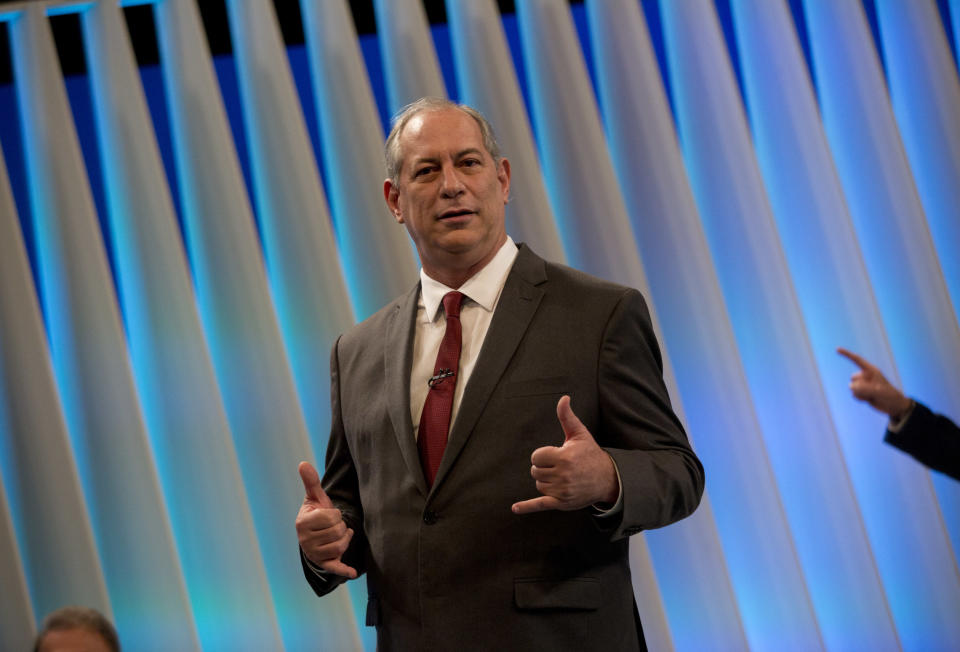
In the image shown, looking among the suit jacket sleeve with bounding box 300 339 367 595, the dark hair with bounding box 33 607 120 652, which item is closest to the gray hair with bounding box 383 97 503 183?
the suit jacket sleeve with bounding box 300 339 367 595

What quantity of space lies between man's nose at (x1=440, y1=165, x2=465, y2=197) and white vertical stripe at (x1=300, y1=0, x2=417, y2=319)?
1092 millimetres

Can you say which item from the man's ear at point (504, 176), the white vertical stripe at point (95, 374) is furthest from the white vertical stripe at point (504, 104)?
the white vertical stripe at point (95, 374)

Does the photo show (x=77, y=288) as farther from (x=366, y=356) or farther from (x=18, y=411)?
(x=366, y=356)

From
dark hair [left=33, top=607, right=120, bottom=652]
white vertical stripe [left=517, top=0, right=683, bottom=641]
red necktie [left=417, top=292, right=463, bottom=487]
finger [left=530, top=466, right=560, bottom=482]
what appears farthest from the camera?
white vertical stripe [left=517, top=0, right=683, bottom=641]

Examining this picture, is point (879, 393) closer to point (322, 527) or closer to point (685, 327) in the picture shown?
point (685, 327)

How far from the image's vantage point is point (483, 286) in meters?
1.64

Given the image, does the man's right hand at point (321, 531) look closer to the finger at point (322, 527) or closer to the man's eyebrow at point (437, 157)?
the finger at point (322, 527)

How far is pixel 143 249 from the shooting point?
9.09ft

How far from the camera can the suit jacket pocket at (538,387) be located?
1.48 meters

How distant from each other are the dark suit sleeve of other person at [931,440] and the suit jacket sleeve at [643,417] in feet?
2.22

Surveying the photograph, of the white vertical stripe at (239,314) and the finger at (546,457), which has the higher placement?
the white vertical stripe at (239,314)

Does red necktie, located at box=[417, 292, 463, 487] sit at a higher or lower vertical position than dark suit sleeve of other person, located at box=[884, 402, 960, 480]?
higher

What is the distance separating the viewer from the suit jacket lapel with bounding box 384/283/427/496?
150cm

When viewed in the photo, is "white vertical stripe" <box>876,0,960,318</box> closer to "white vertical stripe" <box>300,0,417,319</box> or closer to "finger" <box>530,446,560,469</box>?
"white vertical stripe" <box>300,0,417,319</box>
